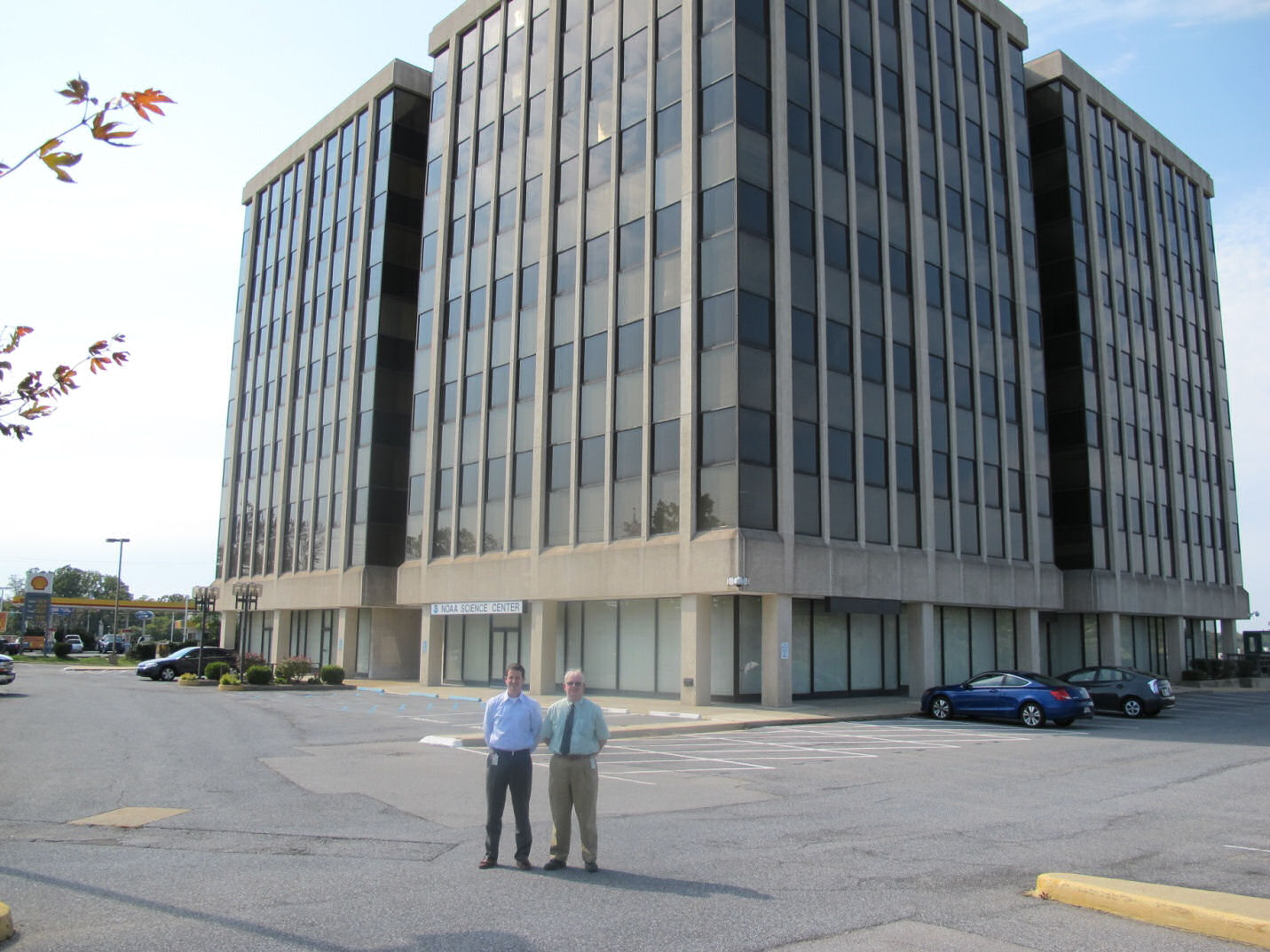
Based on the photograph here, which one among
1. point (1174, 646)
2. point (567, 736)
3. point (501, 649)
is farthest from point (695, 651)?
point (1174, 646)

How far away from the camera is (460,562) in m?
38.9

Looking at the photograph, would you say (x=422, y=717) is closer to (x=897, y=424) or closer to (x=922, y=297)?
(x=897, y=424)

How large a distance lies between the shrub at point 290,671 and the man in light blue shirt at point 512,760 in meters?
31.6

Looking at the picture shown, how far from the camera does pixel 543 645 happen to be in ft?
114

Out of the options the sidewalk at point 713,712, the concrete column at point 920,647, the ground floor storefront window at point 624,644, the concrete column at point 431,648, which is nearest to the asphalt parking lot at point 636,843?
the sidewalk at point 713,712

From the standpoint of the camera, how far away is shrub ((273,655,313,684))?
38.6 meters

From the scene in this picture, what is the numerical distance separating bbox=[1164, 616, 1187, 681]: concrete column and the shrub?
3992cm

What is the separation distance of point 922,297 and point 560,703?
96.1ft

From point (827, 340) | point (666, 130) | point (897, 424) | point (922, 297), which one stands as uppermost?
point (666, 130)

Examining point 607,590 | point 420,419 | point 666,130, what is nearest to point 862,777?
point 607,590

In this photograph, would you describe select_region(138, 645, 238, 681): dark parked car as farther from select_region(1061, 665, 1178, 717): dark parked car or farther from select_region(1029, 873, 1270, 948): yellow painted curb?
select_region(1029, 873, 1270, 948): yellow painted curb

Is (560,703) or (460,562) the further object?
(460,562)

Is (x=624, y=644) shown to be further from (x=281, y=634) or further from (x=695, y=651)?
(x=281, y=634)

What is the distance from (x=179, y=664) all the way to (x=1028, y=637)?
36166 mm
